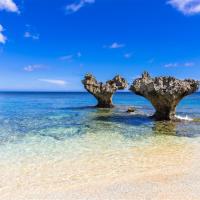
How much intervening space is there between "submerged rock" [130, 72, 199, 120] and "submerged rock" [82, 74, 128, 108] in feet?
42.0

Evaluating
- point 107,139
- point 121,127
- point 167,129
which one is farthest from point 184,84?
point 107,139

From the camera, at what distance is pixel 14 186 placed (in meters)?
8.50

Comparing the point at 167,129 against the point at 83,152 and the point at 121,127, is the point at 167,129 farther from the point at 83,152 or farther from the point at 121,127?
the point at 83,152

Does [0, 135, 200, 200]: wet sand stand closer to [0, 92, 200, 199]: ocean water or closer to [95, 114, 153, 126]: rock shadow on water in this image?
[0, 92, 200, 199]: ocean water

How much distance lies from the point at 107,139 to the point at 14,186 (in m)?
7.96

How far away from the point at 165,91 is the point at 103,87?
51.0 ft

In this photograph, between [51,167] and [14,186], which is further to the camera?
[51,167]

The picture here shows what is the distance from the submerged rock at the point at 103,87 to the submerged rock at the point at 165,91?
12.8 meters

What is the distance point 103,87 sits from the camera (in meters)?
38.5

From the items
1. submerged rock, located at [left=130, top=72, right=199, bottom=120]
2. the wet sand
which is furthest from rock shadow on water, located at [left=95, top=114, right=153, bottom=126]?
the wet sand

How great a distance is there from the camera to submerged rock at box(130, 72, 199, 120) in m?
23.8

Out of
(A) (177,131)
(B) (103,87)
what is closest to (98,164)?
(A) (177,131)

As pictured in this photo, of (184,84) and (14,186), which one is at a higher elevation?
(184,84)

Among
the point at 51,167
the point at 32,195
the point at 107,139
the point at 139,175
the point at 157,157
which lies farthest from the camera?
the point at 107,139
